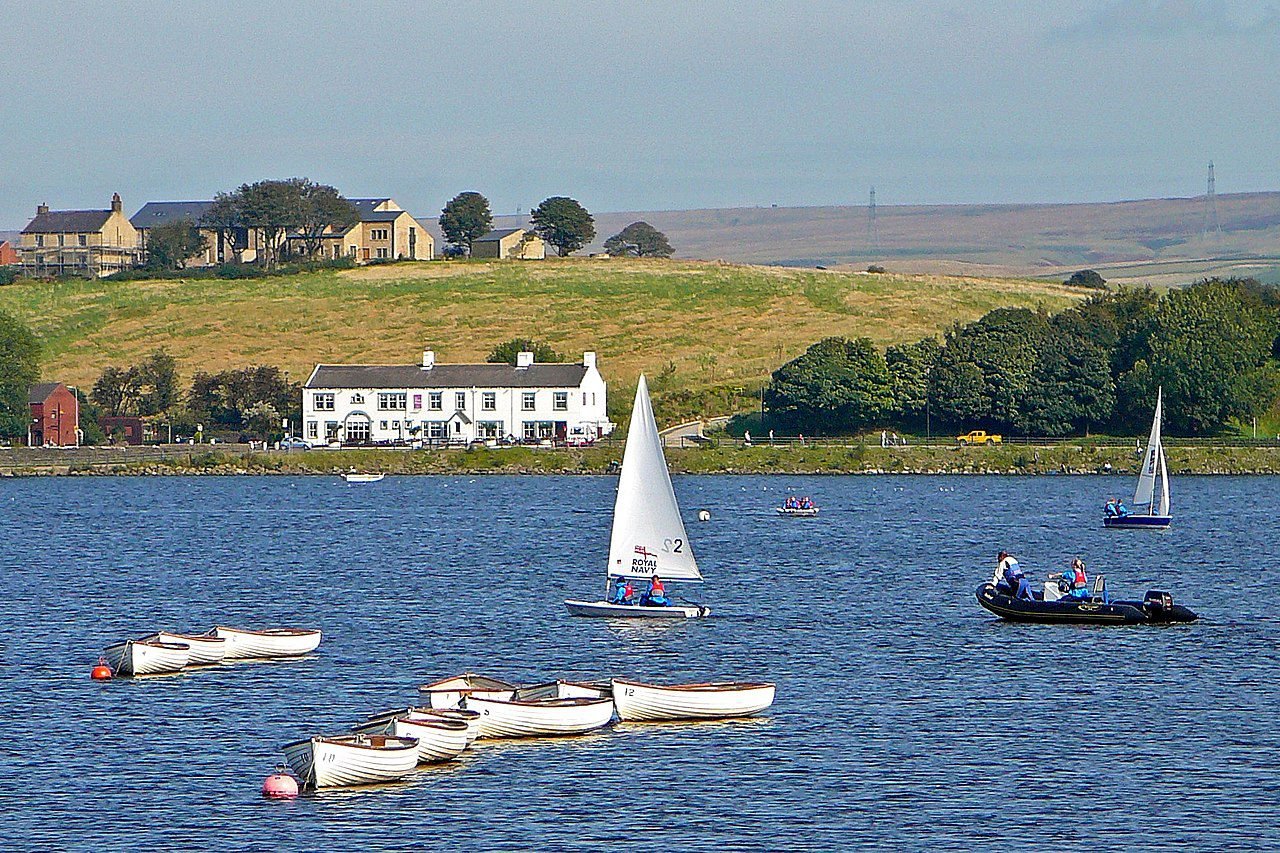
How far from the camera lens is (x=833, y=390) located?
513 ft

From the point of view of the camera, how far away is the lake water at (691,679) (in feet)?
120

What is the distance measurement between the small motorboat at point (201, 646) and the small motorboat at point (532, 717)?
1424 centimetres

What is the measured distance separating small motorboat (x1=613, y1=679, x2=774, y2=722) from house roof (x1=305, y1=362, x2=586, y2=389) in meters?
118

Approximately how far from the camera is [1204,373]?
498 ft

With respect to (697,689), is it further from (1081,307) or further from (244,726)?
(1081,307)

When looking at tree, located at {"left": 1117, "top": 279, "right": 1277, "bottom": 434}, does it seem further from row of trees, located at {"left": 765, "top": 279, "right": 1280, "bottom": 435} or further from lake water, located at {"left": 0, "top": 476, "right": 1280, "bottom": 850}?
lake water, located at {"left": 0, "top": 476, "right": 1280, "bottom": 850}

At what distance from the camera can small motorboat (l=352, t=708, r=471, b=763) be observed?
131 ft

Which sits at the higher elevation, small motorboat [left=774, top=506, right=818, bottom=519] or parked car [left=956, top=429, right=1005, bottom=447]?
parked car [left=956, top=429, right=1005, bottom=447]

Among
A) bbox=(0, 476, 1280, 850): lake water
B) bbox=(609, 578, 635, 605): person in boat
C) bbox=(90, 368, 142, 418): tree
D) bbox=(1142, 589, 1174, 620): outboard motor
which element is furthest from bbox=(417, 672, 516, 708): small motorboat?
bbox=(90, 368, 142, 418): tree

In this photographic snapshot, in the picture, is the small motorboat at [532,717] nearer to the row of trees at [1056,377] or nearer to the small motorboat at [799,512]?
the small motorboat at [799,512]

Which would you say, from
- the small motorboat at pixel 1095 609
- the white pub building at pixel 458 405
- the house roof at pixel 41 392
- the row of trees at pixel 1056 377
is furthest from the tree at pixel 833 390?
the small motorboat at pixel 1095 609

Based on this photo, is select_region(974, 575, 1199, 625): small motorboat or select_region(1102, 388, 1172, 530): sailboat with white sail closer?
select_region(974, 575, 1199, 625): small motorboat

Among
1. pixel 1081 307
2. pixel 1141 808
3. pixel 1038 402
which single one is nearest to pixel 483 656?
pixel 1141 808

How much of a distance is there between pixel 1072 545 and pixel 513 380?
264 feet
